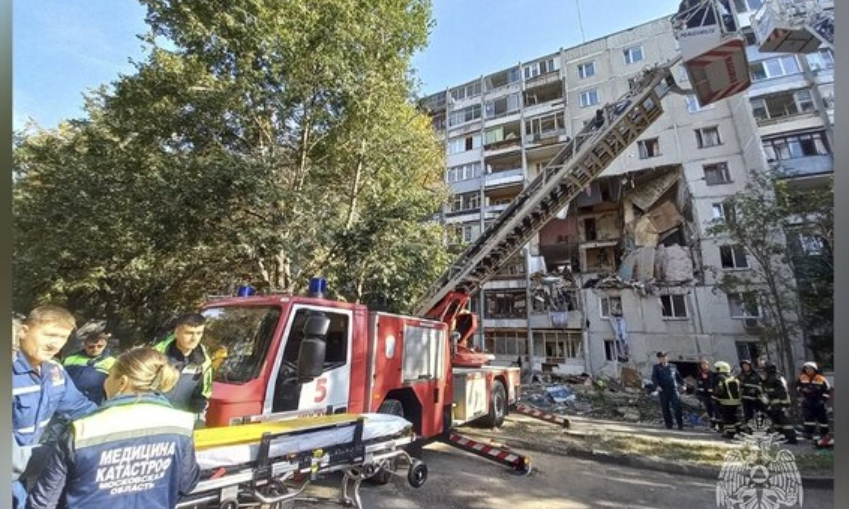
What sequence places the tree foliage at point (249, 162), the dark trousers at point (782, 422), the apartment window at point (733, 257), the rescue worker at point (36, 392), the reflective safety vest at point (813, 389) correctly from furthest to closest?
the tree foliage at point (249, 162), the apartment window at point (733, 257), the dark trousers at point (782, 422), the reflective safety vest at point (813, 389), the rescue worker at point (36, 392)

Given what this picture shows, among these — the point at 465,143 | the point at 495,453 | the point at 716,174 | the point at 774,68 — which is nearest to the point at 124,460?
the point at 495,453

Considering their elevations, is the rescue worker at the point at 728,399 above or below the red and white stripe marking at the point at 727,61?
below

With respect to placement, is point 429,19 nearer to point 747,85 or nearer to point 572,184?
point 572,184

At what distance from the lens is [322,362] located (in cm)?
250

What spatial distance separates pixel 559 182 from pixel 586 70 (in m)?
2.10

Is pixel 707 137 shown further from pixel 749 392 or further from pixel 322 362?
pixel 322 362

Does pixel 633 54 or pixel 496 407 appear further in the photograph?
pixel 496 407

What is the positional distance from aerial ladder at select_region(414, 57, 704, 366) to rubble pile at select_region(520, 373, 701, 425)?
182cm

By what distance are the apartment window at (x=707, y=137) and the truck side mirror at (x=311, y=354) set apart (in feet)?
14.9

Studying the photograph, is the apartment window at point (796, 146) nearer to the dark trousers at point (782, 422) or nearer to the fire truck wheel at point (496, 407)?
the dark trousers at point (782, 422)

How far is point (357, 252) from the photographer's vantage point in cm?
487

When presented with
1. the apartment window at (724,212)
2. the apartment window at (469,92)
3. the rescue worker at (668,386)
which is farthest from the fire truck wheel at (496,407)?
the apartment window at (469,92)

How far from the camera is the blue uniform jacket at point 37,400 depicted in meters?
1.60

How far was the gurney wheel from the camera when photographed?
278cm
